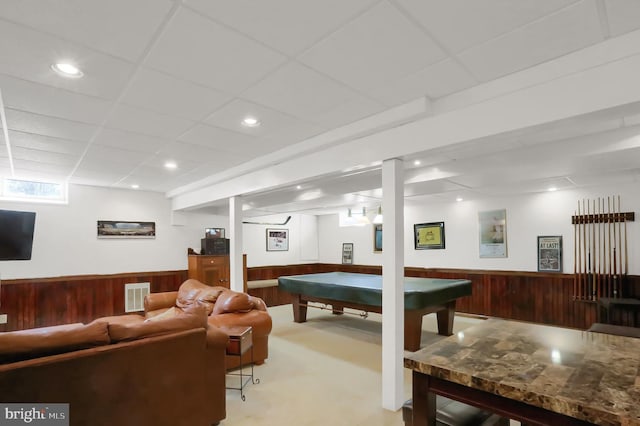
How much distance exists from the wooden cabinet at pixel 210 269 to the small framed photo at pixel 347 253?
3381mm

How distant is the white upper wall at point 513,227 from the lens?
525 cm

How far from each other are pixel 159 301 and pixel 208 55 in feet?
13.6

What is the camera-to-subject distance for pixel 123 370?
2.19m

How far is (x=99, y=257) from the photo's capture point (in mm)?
6172

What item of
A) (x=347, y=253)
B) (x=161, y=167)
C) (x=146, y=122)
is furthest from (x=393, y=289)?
(x=347, y=253)

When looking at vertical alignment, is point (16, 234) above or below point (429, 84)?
below

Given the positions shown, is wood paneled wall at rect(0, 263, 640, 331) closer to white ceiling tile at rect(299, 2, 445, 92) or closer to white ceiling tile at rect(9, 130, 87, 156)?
white ceiling tile at rect(9, 130, 87, 156)

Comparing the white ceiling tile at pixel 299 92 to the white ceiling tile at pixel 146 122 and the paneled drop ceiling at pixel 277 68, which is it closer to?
the paneled drop ceiling at pixel 277 68

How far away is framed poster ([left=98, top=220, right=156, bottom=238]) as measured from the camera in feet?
20.6

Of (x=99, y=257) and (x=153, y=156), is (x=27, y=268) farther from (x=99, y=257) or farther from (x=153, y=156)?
(x=153, y=156)

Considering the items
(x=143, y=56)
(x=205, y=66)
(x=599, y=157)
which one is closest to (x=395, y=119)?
(x=205, y=66)

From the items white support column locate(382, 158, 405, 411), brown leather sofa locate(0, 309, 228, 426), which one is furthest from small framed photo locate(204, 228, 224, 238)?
white support column locate(382, 158, 405, 411)

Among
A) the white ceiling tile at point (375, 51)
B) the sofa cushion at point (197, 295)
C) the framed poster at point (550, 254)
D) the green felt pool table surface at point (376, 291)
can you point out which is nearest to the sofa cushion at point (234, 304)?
the sofa cushion at point (197, 295)

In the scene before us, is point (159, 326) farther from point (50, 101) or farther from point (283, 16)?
point (283, 16)
